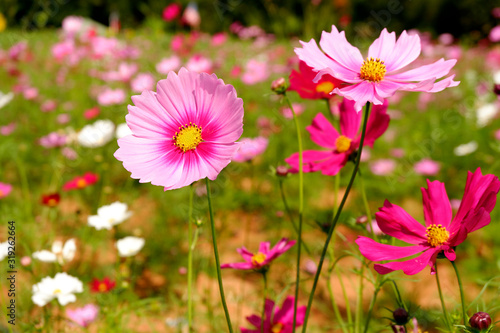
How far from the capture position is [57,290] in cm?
85

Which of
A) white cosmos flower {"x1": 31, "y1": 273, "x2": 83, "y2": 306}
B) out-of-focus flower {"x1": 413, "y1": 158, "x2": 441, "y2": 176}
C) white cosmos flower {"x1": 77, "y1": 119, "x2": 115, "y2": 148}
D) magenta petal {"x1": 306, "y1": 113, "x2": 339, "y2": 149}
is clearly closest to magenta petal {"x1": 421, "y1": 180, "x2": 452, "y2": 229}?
magenta petal {"x1": 306, "y1": 113, "x2": 339, "y2": 149}

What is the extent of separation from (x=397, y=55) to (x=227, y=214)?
1.27 metres

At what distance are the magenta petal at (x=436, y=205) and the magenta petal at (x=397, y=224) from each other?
3 centimetres

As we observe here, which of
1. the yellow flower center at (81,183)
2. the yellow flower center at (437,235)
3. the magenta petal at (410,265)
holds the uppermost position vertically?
the yellow flower center at (81,183)

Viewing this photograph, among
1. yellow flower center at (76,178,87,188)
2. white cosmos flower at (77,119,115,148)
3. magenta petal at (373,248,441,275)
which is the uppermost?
white cosmos flower at (77,119,115,148)

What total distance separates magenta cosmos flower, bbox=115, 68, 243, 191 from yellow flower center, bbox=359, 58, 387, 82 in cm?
18

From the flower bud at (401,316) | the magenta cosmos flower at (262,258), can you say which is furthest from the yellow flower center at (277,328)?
the flower bud at (401,316)

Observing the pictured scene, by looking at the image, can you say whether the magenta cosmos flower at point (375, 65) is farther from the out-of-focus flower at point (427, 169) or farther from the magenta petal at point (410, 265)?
the out-of-focus flower at point (427, 169)

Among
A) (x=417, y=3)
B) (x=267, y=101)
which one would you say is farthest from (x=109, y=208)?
(x=417, y=3)

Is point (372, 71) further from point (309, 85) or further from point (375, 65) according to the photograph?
point (309, 85)

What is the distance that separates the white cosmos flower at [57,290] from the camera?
82cm

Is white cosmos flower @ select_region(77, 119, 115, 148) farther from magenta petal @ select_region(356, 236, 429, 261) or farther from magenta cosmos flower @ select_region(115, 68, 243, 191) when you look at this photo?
magenta petal @ select_region(356, 236, 429, 261)

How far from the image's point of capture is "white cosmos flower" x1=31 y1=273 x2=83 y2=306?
0.82m

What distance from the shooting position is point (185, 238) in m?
1.63
